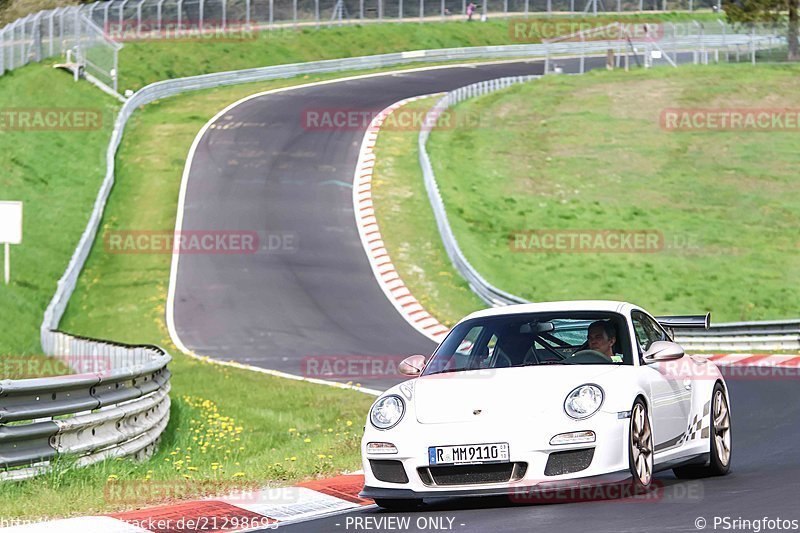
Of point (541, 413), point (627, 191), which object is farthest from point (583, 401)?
point (627, 191)

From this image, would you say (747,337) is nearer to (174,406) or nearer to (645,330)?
(174,406)

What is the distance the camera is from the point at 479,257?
121 feet

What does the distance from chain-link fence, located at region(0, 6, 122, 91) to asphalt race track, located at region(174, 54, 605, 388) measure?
5670mm

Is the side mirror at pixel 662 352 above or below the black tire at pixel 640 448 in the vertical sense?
above

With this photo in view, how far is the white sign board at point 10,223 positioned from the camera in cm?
3048

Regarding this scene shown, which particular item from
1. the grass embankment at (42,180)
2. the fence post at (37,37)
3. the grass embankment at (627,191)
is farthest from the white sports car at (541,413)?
the fence post at (37,37)

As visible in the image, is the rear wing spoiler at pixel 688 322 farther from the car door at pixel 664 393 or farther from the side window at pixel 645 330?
the car door at pixel 664 393

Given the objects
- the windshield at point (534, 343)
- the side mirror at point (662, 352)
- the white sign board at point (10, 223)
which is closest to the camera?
the side mirror at point (662, 352)

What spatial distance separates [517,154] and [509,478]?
39.9 m

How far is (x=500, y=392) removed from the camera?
9227 millimetres

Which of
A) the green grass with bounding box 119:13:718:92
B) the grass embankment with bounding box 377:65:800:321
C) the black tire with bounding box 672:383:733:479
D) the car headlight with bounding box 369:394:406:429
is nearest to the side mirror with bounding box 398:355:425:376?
the car headlight with bounding box 369:394:406:429

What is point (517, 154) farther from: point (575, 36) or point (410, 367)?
point (410, 367)

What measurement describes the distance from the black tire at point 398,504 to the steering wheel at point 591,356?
165cm

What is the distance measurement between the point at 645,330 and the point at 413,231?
90.0 feet
